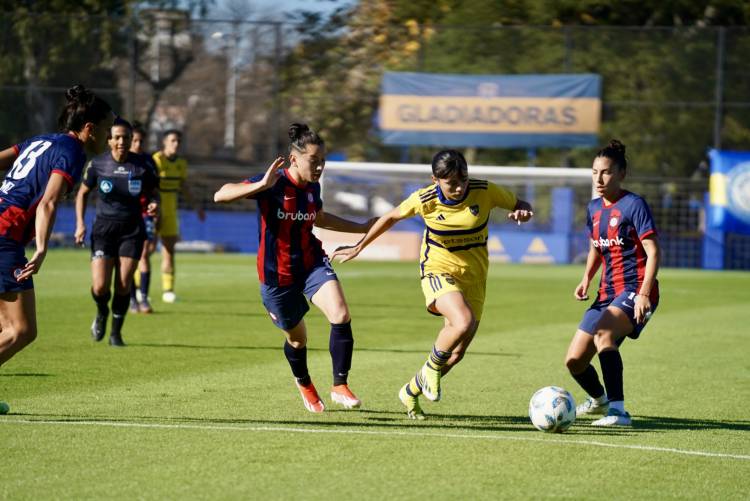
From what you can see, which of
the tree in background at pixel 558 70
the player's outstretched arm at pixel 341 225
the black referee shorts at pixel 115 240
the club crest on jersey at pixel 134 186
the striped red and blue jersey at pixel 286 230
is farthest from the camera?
the tree in background at pixel 558 70

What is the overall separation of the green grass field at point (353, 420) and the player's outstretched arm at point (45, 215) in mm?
1055

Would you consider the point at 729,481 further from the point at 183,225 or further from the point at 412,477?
the point at 183,225

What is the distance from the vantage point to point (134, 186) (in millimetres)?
12953

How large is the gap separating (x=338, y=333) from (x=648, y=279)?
2222 millimetres

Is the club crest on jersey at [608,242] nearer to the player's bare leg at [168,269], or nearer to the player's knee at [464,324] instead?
the player's knee at [464,324]

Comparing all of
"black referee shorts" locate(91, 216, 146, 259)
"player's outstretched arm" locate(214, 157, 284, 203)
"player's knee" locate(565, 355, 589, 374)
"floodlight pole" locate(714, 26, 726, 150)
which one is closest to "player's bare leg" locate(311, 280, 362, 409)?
"player's outstretched arm" locate(214, 157, 284, 203)

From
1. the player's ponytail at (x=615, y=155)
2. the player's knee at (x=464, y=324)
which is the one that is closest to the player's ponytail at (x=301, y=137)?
the player's knee at (x=464, y=324)

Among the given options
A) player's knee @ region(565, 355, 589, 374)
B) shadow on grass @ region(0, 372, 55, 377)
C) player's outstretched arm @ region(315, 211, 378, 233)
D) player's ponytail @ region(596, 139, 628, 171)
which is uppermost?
player's ponytail @ region(596, 139, 628, 171)

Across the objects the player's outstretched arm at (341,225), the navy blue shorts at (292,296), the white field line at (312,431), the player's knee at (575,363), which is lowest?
the white field line at (312,431)

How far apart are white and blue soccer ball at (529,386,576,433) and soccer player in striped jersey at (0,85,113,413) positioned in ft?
11.0

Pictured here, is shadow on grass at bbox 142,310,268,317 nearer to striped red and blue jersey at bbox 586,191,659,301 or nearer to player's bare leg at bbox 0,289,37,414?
player's bare leg at bbox 0,289,37,414

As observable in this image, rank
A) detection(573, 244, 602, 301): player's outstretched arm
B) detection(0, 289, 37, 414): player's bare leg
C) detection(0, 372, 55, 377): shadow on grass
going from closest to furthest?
detection(0, 289, 37, 414): player's bare leg
detection(573, 244, 602, 301): player's outstretched arm
detection(0, 372, 55, 377): shadow on grass

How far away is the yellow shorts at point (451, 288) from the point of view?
27.8 ft

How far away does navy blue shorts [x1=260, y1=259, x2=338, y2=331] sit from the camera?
854cm
